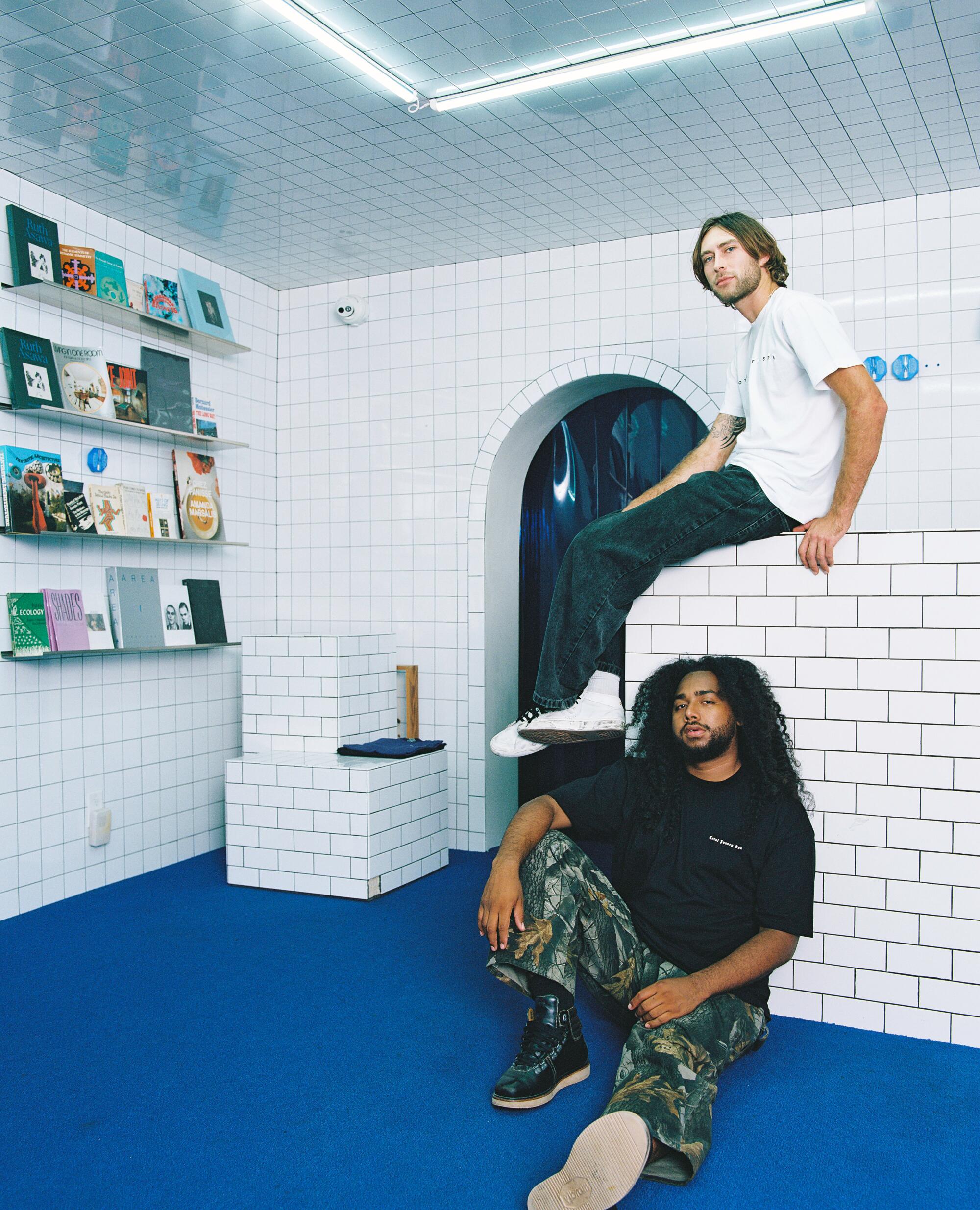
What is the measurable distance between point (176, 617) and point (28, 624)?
74cm

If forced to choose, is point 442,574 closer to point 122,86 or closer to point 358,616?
point 358,616

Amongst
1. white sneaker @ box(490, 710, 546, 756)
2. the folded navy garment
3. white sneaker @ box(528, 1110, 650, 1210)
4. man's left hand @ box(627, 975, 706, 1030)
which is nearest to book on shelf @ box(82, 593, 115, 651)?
the folded navy garment

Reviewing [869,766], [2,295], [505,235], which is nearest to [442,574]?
[505,235]

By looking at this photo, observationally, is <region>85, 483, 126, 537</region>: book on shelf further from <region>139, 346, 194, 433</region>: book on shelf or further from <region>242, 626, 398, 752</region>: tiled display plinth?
<region>242, 626, 398, 752</region>: tiled display plinth

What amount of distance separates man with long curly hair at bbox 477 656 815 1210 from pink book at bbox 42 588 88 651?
2034mm

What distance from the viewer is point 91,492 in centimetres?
369

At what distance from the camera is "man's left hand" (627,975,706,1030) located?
196 centimetres

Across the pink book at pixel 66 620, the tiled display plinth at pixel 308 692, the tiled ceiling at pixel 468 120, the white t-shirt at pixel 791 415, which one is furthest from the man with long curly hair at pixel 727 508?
the pink book at pixel 66 620

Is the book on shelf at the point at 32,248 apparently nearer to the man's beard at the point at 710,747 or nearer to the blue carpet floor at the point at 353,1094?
the blue carpet floor at the point at 353,1094

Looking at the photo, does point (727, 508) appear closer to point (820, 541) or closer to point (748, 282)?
point (820, 541)

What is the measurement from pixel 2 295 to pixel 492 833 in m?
2.91

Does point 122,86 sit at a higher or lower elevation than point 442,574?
higher

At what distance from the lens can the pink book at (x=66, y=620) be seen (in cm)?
350

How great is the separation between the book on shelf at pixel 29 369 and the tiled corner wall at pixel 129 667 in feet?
0.24
